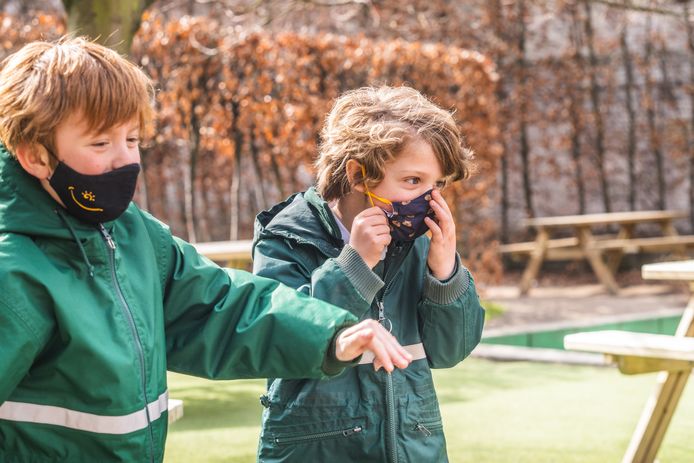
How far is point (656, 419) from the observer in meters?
4.29

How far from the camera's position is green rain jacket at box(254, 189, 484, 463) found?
2373 mm

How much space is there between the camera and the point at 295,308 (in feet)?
6.98

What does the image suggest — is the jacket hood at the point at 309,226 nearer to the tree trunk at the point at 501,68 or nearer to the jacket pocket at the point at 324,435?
the jacket pocket at the point at 324,435

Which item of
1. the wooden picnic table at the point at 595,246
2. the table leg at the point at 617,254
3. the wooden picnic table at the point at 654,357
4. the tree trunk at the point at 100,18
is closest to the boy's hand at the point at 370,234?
the wooden picnic table at the point at 654,357

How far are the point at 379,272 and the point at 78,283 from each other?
0.84 meters

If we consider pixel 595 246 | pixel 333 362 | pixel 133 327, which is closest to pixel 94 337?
pixel 133 327

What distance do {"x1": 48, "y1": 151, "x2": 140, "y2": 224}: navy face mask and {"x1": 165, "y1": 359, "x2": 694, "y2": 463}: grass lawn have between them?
2.70 metres

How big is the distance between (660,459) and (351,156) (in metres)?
2.76

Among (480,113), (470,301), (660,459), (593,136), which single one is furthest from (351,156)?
(593,136)

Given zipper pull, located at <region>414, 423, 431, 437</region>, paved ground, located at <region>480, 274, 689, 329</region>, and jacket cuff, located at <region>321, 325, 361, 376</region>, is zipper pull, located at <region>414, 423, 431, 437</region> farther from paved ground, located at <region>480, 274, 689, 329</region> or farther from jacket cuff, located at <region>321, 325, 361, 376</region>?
paved ground, located at <region>480, 274, 689, 329</region>

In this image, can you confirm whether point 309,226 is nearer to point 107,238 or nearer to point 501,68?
point 107,238

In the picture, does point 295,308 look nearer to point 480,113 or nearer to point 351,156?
point 351,156

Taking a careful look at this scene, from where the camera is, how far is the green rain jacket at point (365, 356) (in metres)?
2.37

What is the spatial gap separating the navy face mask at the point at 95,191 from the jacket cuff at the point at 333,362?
19.4 inches
